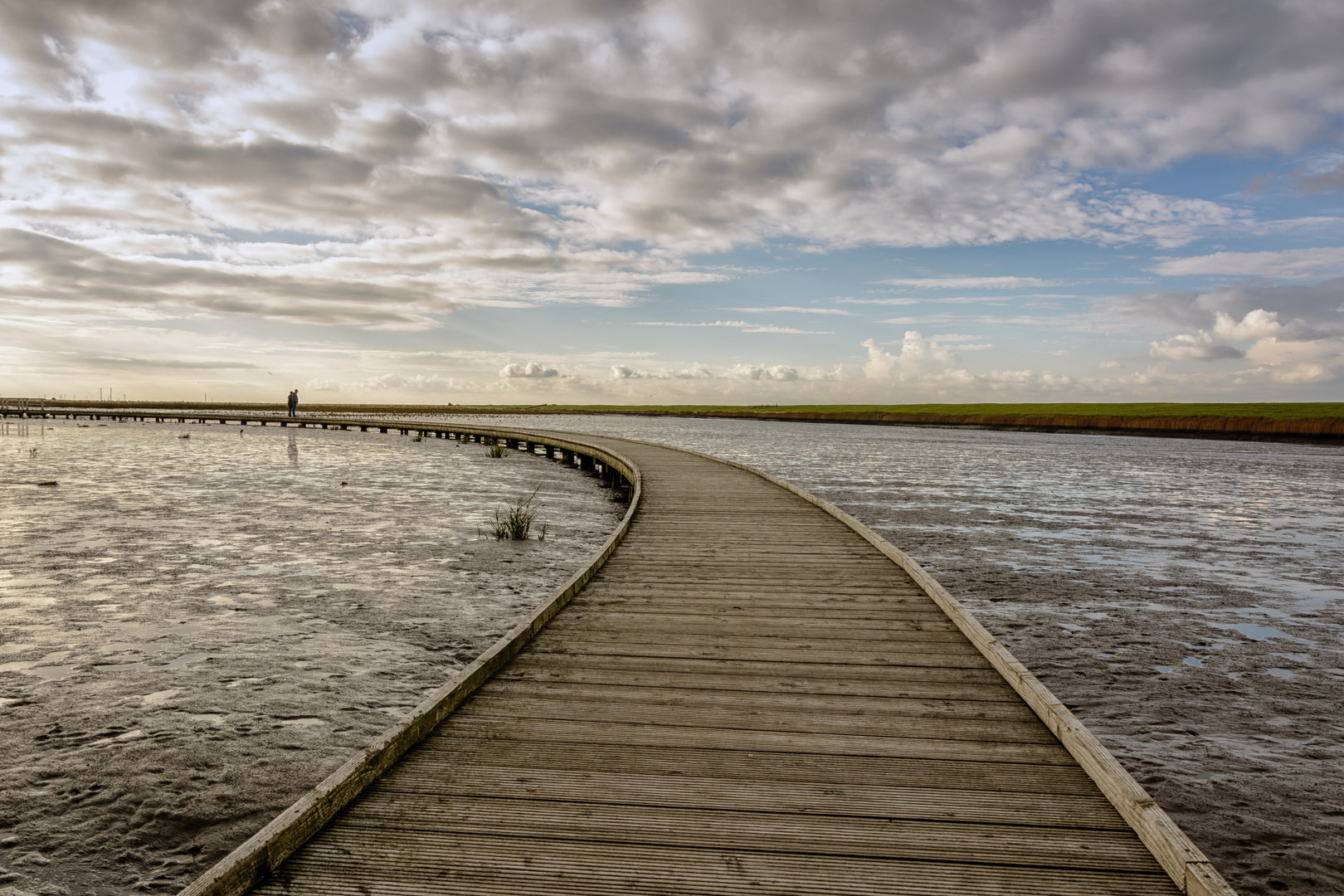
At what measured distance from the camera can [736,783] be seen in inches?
129

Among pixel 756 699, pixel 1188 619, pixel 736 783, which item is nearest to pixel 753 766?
pixel 736 783

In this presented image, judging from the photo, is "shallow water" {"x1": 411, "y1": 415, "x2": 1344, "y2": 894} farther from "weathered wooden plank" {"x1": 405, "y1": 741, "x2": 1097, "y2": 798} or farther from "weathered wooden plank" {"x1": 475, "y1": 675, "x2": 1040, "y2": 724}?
"weathered wooden plank" {"x1": 405, "y1": 741, "x2": 1097, "y2": 798}

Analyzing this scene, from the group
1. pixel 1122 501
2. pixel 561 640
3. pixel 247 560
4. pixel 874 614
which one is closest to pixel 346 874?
pixel 561 640

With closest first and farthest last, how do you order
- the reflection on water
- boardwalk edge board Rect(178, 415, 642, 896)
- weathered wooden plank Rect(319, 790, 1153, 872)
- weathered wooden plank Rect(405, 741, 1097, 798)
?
boardwalk edge board Rect(178, 415, 642, 896)
weathered wooden plank Rect(319, 790, 1153, 872)
weathered wooden plank Rect(405, 741, 1097, 798)
the reflection on water

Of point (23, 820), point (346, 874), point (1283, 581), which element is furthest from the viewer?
point (1283, 581)

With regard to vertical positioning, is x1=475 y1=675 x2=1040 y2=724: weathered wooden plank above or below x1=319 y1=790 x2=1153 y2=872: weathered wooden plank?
above

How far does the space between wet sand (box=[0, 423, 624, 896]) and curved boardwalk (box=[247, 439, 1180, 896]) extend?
165 centimetres

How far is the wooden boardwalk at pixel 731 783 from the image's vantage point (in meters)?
2.65

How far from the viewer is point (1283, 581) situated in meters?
10.2

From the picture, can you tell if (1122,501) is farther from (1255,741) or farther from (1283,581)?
(1255,741)

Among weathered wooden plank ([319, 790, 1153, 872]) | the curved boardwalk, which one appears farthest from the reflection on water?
weathered wooden plank ([319, 790, 1153, 872])

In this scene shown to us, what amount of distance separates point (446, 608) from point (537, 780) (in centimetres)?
557

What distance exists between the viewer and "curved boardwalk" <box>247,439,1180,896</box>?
267 cm

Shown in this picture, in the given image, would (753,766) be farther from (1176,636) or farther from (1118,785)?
(1176,636)
